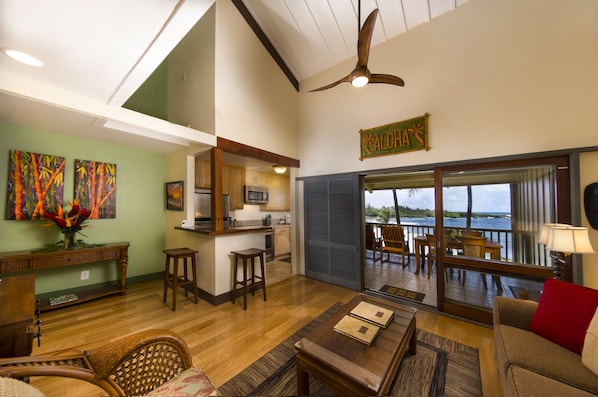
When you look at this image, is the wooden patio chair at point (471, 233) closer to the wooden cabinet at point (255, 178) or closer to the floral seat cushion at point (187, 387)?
the floral seat cushion at point (187, 387)

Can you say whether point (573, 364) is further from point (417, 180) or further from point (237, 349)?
point (417, 180)

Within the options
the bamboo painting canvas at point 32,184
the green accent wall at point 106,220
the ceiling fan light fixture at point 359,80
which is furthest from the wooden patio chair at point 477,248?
the bamboo painting canvas at point 32,184

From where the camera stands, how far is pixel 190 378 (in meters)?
1.18

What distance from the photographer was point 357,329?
1611mm

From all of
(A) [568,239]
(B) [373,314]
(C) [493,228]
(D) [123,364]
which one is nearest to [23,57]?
(D) [123,364]

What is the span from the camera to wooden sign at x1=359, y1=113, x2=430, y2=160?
293 cm

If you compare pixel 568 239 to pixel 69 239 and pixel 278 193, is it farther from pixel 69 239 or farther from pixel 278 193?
pixel 69 239

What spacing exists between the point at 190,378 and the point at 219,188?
2.18 metres

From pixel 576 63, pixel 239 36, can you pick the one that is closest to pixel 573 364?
pixel 576 63

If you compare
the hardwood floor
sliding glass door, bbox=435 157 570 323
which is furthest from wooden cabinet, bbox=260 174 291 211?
sliding glass door, bbox=435 157 570 323

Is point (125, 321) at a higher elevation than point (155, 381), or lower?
lower

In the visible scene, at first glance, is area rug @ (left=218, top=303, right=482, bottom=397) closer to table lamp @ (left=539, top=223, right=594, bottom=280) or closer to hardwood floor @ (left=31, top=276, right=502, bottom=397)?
hardwood floor @ (left=31, top=276, right=502, bottom=397)

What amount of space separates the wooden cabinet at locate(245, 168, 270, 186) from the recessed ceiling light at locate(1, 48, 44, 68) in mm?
3610

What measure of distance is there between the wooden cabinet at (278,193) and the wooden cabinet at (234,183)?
95 centimetres
